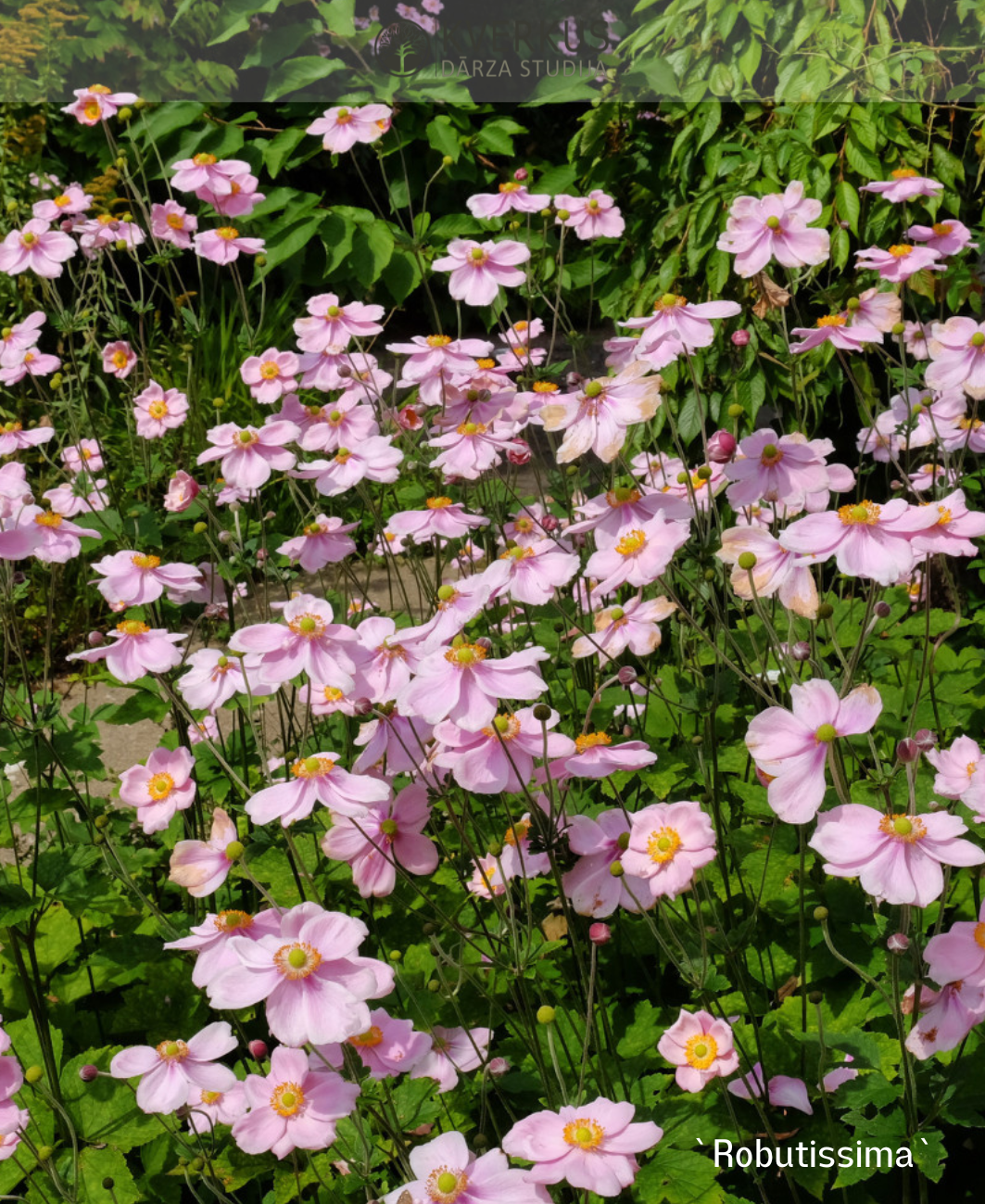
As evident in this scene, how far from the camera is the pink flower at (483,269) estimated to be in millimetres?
2479

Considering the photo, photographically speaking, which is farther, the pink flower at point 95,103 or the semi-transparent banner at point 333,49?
the semi-transparent banner at point 333,49

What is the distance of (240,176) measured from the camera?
2969 mm

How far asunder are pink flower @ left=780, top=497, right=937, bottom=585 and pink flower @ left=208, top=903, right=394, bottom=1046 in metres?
0.68

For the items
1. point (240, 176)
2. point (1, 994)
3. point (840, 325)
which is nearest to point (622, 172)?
point (240, 176)

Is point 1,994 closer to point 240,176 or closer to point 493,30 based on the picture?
point 240,176

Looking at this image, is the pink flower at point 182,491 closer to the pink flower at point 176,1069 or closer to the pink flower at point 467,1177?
the pink flower at point 176,1069

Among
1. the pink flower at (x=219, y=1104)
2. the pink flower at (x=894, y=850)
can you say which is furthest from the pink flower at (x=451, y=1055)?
the pink flower at (x=894, y=850)

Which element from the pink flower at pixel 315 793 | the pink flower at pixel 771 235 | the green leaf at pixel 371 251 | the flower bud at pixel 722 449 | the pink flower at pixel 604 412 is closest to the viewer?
the pink flower at pixel 315 793

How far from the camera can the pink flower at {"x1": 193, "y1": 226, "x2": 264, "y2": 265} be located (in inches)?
115

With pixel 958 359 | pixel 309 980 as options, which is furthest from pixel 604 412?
pixel 309 980

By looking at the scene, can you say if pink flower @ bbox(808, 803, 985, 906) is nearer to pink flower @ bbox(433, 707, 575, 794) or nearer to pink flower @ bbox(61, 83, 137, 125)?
pink flower @ bbox(433, 707, 575, 794)

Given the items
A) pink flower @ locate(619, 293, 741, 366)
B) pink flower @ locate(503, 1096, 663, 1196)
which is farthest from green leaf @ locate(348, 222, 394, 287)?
pink flower @ locate(503, 1096, 663, 1196)

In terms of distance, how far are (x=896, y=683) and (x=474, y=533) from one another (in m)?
1.00

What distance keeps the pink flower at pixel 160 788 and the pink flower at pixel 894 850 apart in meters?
1.05
